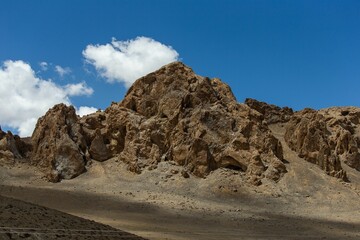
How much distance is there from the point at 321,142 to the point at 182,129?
20210 mm

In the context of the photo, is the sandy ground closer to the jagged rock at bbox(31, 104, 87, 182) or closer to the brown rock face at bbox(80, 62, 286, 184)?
the jagged rock at bbox(31, 104, 87, 182)

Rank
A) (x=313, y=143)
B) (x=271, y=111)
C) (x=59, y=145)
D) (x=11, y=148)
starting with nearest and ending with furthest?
1. (x=59, y=145)
2. (x=11, y=148)
3. (x=313, y=143)
4. (x=271, y=111)

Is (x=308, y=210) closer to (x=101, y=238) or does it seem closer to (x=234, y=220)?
(x=234, y=220)

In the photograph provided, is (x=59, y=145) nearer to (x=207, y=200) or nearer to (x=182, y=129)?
(x=182, y=129)

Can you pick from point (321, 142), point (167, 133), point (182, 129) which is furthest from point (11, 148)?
point (321, 142)

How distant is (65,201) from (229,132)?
26.5 metres

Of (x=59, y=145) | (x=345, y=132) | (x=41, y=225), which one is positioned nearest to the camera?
(x=41, y=225)

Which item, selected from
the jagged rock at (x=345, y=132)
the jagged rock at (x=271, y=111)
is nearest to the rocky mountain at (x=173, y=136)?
the jagged rock at (x=345, y=132)

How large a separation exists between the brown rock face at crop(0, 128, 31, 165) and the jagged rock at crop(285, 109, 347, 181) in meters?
38.6

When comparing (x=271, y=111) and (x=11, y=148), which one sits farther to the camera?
(x=271, y=111)

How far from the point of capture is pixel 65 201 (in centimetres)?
4306

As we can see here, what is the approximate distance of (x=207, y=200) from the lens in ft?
163

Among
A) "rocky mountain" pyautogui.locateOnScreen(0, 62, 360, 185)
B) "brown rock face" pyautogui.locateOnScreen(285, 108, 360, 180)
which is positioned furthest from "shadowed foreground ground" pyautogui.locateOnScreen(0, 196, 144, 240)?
"brown rock face" pyautogui.locateOnScreen(285, 108, 360, 180)

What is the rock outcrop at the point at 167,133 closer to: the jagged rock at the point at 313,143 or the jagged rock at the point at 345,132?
the jagged rock at the point at 313,143
